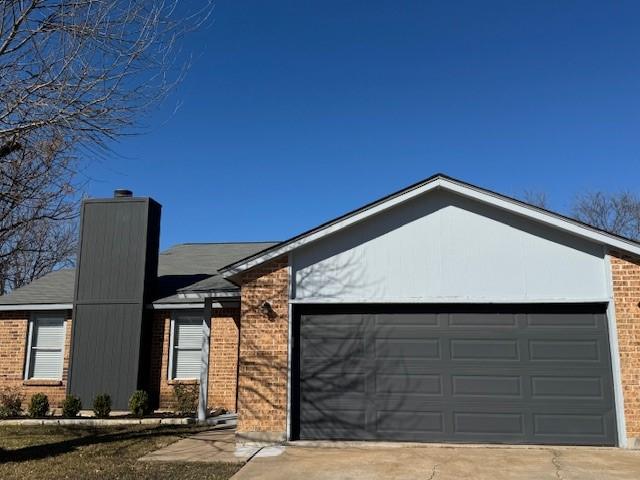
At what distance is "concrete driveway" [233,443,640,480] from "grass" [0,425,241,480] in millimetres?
835

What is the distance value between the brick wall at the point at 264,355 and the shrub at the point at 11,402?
756 cm

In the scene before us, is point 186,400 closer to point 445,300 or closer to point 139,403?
point 139,403

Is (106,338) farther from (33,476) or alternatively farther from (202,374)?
(33,476)

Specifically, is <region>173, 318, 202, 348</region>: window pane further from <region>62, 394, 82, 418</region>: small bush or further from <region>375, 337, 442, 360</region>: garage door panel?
<region>375, 337, 442, 360</region>: garage door panel

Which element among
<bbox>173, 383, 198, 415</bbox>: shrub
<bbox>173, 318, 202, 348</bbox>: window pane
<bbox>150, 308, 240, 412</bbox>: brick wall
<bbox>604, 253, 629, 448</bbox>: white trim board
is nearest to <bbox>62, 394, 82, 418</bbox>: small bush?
<bbox>150, 308, 240, 412</bbox>: brick wall

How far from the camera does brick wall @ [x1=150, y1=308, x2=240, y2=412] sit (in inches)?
543

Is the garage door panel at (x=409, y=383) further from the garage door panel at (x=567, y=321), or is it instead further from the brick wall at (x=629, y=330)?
the brick wall at (x=629, y=330)

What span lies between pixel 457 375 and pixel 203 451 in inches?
177

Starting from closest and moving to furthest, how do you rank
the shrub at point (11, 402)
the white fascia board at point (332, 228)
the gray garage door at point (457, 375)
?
the gray garage door at point (457, 375) → the white fascia board at point (332, 228) → the shrub at point (11, 402)

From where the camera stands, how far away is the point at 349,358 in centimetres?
1006

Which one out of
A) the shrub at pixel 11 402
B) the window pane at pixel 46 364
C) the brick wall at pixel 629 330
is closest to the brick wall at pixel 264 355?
the brick wall at pixel 629 330

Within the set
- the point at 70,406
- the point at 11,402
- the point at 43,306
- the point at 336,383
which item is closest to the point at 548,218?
the point at 336,383

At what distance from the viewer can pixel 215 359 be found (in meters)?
13.9

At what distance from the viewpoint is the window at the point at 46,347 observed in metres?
15.3
